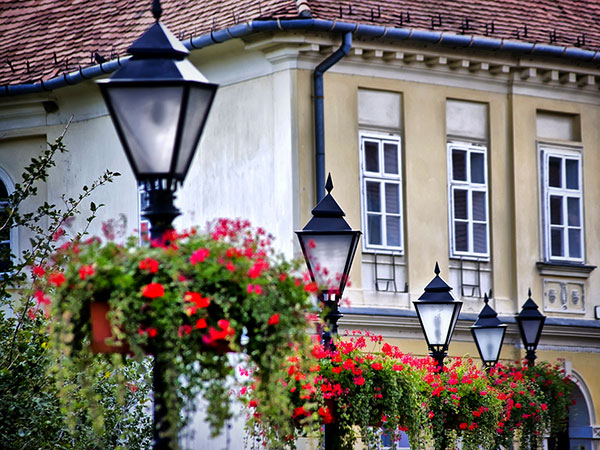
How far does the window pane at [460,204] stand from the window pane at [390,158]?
4.04 ft

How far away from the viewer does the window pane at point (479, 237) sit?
942 inches

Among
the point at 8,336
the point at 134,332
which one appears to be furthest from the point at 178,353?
the point at 8,336

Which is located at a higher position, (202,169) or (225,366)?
(202,169)

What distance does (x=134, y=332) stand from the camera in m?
6.84

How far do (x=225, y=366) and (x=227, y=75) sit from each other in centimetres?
1599

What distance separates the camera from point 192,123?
7.18m

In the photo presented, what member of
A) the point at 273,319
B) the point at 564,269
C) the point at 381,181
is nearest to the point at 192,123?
the point at 273,319

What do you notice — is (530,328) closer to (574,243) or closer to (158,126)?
(574,243)

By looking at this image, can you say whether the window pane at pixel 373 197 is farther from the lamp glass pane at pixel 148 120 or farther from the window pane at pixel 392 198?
the lamp glass pane at pixel 148 120

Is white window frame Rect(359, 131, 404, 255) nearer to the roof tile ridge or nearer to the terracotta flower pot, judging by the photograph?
the roof tile ridge

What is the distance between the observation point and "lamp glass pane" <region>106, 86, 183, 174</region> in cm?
710

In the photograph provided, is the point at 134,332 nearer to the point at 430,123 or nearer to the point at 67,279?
the point at 67,279

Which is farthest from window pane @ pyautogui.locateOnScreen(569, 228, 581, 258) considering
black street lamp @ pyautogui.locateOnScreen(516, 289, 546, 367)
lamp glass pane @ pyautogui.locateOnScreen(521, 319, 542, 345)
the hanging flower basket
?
the hanging flower basket

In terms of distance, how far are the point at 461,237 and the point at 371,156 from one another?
212cm
